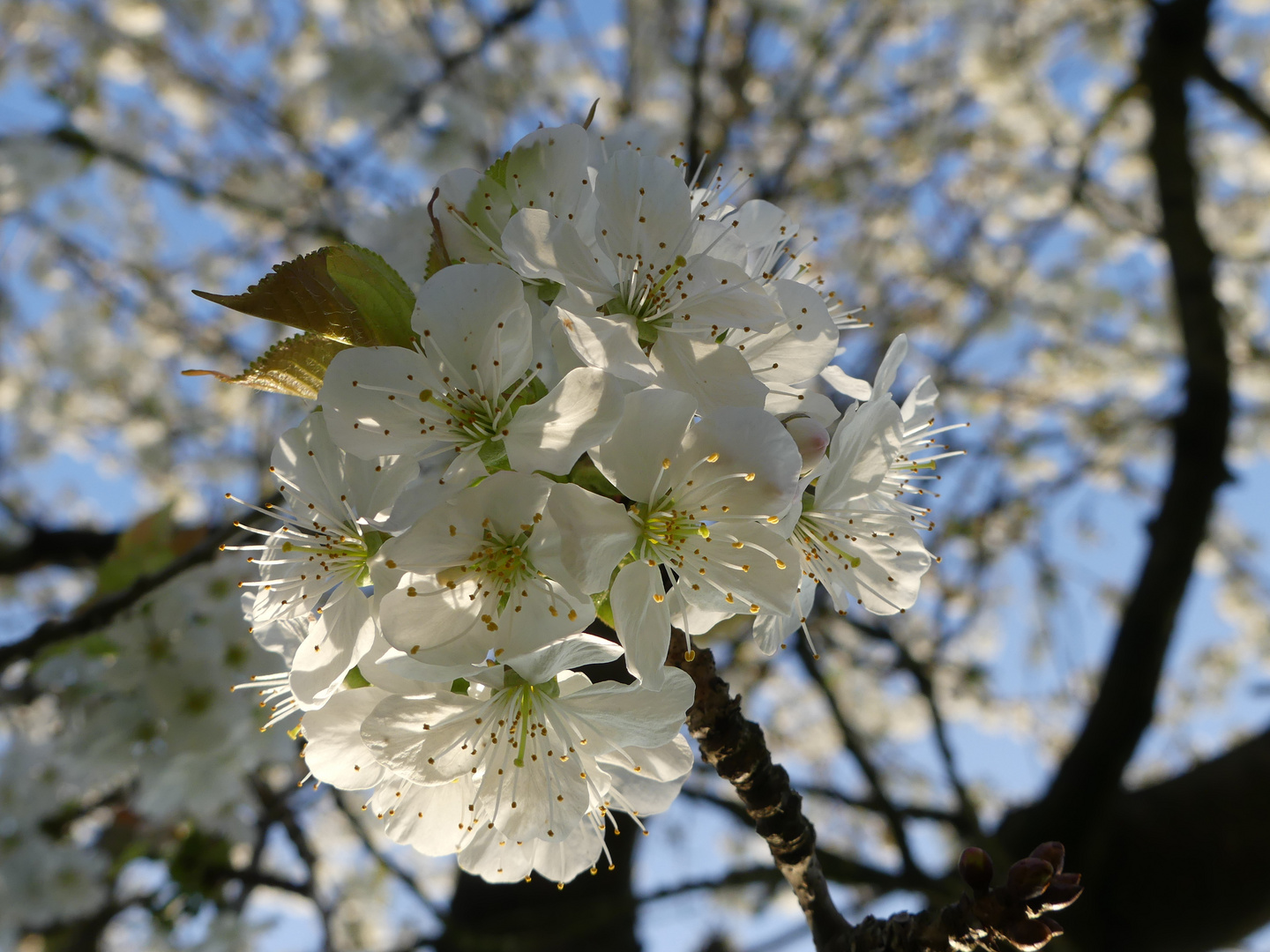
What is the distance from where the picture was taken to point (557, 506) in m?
0.84

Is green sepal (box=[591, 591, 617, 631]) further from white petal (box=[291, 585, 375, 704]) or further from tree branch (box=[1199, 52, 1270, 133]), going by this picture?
tree branch (box=[1199, 52, 1270, 133])

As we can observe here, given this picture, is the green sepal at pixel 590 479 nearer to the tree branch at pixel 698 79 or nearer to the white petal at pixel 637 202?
the white petal at pixel 637 202

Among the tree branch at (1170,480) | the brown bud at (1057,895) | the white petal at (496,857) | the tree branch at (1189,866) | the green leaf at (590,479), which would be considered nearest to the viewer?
the brown bud at (1057,895)

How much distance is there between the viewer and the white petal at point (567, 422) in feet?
2.81

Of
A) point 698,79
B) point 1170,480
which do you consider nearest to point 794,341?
point 1170,480

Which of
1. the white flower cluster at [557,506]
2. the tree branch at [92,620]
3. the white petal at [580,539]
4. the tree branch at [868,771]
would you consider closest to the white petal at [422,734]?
the white flower cluster at [557,506]

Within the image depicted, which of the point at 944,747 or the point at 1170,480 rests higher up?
the point at 944,747

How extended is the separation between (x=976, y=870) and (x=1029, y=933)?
6cm

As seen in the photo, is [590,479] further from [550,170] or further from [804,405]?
[550,170]

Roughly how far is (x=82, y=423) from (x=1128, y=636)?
22.7 feet

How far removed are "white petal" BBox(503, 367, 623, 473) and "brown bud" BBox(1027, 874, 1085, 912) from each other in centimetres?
55

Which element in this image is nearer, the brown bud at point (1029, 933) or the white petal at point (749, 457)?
the brown bud at point (1029, 933)

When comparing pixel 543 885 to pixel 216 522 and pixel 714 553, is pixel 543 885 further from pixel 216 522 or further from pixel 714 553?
pixel 714 553

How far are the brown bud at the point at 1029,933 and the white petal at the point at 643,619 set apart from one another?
371 millimetres
